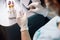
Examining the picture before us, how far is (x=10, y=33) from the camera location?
1314mm

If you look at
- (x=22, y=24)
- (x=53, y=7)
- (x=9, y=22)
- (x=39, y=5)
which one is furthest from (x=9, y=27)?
(x=53, y=7)

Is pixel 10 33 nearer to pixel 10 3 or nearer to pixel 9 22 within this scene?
pixel 9 22

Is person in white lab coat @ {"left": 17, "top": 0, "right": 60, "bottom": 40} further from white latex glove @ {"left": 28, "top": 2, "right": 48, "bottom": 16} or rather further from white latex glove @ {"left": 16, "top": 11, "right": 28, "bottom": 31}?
white latex glove @ {"left": 28, "top": 2, "right": 48, "bottom": 16}

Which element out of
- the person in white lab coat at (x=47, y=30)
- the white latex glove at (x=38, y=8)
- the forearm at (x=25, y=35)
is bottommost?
the forearm at (x=25, y=35)

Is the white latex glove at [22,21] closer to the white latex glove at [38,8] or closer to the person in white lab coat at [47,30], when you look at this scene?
the person in white lab coat at [47,30]

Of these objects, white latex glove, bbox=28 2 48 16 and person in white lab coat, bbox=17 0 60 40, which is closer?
person in white lab coat, bbox=17 0 60 40

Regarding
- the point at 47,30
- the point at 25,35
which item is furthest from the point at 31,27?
the point at 47,30

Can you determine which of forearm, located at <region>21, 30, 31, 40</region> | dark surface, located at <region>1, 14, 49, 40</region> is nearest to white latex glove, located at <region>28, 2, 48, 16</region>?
dark surface, located at <region>1, 14, 49, 40</region>

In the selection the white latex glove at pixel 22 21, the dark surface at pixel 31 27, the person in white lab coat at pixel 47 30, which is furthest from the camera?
the dark surface at pixel 31 27

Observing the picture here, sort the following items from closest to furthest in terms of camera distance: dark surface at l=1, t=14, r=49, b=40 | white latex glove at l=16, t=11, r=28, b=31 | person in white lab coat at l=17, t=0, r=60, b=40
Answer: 1. person in white lab coat at l=17, t=0, r=60, b=40
2. white latex glove at l=16, t=11, r=28, b=31
3. dark surface at l=1, t=14, r=49, b=40

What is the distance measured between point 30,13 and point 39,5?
18cm

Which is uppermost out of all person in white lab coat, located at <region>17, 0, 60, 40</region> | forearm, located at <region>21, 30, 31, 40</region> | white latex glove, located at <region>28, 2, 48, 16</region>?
white latex glove, located at <region>28, 2, 48, 16</region>

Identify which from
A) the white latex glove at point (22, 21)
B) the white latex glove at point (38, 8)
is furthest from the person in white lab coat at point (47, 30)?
the white latex glove at point (38, 8)

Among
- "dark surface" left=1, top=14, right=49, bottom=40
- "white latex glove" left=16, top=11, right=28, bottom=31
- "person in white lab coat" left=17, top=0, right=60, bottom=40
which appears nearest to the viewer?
"person in white lab coat" left=17, top=0, right=60, bottom=40
